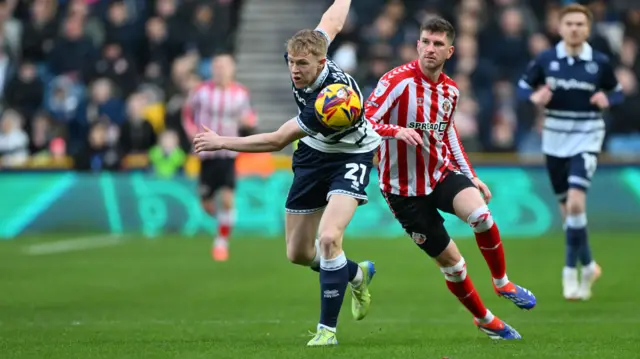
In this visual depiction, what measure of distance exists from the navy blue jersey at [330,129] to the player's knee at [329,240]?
667mm

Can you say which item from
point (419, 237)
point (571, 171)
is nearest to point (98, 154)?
point (571, 171)

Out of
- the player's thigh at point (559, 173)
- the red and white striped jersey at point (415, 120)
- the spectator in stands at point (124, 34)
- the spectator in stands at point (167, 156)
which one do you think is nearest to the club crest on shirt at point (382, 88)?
the red and white striped jersey at point (415, 120)

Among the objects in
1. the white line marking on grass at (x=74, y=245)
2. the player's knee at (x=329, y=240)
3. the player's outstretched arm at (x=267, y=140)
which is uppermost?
the player's outstretched arm at (x=267, y=140)

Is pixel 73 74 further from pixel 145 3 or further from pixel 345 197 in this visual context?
pixel 345 197

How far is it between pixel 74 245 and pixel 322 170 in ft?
33.3

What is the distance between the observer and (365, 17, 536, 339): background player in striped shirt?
8.52 meters

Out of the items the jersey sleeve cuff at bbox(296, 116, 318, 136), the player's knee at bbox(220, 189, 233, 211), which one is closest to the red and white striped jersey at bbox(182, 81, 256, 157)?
the player's knee at bbox(220, 189, 233, 211)

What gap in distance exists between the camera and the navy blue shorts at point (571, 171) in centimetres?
1118

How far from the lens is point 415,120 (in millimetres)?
8664

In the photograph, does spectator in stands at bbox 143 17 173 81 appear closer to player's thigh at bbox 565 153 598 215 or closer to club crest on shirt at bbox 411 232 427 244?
player's thigh at bbox 565 153 598 215

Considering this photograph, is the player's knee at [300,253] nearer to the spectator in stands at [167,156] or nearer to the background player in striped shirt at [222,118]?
the background player in striped shirt at [222,118]

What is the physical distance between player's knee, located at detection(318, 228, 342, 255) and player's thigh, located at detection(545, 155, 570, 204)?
13.6 ft

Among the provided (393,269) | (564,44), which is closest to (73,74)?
(393,269)

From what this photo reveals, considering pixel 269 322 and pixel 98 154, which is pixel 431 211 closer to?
pixel 269 322
